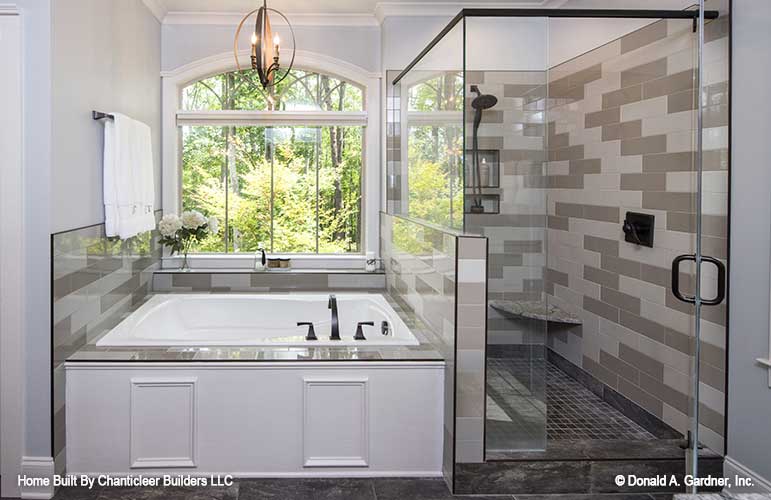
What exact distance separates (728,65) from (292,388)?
7.63ft

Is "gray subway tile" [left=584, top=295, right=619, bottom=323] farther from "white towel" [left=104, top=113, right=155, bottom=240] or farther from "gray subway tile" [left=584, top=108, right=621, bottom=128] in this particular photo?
"white towel" [left=104, top=113, right=155, bottom=240]

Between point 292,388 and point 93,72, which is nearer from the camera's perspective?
point 292,388

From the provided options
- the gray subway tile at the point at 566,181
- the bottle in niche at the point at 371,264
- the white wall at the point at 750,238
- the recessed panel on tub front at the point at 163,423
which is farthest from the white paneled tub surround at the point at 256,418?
the bottle in niche at the point at 371,264

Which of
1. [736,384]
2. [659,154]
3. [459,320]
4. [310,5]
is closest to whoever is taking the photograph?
[736,384]

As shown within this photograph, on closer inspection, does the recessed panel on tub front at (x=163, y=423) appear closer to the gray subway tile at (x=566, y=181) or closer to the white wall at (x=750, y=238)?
the white wall at (x=750, y=238)

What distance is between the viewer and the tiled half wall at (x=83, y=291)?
3053 millimetres

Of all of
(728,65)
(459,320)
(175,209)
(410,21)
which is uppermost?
(410,21)

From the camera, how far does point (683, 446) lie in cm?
→ 316

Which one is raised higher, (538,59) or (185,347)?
(538,59)

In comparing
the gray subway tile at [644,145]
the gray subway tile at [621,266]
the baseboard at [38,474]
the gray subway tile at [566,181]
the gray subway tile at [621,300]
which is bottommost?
the baseboard at [38,474]

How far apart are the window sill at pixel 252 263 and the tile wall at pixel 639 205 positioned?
1564 millimetres

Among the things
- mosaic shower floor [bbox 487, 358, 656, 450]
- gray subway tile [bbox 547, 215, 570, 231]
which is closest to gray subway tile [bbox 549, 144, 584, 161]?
gray subway tile [bbox 547, 215, 570, 231]

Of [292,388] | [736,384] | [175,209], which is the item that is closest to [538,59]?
[736,384]

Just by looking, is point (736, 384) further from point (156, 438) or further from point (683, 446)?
point (156, 438)
